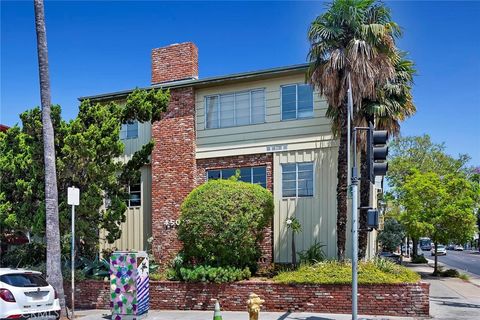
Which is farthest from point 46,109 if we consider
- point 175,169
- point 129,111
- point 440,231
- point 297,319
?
point 440,231

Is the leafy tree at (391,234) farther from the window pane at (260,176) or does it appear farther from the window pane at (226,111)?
the window pane at (226,111)

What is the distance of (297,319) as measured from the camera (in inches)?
A: 494

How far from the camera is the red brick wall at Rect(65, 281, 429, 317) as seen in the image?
498 inches

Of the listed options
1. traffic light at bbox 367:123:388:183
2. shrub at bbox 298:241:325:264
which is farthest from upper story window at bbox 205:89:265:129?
traffic light at bbox 367:123:388:183

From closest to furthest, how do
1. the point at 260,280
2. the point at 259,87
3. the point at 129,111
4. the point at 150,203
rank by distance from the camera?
the point at 260,280 → the point at 129,111 → the point at 259,87 → the point at 150,203

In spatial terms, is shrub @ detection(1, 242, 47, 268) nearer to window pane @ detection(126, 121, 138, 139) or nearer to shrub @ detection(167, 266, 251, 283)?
window pane @ detection(126, 121, 138, 139)

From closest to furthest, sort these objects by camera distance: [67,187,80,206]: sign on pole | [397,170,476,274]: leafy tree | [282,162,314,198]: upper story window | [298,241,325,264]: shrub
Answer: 1. [67,187,80,206]: sign on pole
2. [298,241,325,264]: shrub
3. [282,162,314,198]: upper story window
4. [397,170,476,274]: leafy tree

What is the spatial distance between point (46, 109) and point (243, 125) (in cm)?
720

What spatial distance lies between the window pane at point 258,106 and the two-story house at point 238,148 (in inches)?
1.4

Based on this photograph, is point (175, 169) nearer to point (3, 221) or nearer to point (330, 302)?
point (3, 221)

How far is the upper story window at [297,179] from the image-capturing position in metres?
17.2

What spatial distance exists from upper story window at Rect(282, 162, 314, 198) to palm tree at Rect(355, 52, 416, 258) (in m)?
1.74

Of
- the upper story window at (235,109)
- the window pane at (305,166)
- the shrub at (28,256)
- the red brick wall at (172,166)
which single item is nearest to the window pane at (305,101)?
the upper story window at (235,109)

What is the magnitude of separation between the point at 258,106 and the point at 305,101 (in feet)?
5.81
